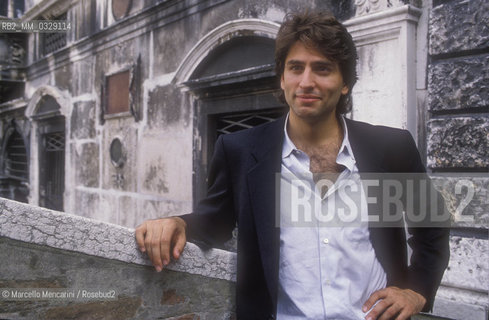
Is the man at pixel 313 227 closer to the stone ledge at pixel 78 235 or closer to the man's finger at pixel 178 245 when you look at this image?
the man's finger at pixel 178 245

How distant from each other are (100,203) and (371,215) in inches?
252

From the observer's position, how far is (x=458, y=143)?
122 inches

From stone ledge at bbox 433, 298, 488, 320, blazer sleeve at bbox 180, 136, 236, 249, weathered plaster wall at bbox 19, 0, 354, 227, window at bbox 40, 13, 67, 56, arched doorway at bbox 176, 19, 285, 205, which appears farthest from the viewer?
window at bbox 40, 13, 67, 56

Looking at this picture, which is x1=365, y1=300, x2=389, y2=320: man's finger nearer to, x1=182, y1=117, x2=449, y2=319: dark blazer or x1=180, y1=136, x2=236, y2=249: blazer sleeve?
x1=182, y1=117, x2=449, y2=319: dark blazer

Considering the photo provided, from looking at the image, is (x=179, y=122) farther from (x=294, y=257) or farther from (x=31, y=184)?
(x=31, y=184)

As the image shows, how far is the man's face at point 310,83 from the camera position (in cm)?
191

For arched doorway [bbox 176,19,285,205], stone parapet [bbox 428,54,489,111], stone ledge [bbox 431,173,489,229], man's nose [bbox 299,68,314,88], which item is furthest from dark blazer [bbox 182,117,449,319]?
arched doorway [bbox 176,19,285,205]

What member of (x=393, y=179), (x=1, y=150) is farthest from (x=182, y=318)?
(x=1, y=150)

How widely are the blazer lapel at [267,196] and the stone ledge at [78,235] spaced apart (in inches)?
16.5

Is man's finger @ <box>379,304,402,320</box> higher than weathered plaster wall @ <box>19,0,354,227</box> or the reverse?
the reverse

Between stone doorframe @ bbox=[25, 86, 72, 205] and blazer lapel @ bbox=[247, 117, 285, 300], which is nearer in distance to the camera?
blazer lapel @ bbox=[247, 117, 285, 300]

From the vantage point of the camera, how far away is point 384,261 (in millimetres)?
1820

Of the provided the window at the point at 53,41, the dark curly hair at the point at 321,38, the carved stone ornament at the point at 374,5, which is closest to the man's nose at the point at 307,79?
the dark curly hair at the point at 321,38

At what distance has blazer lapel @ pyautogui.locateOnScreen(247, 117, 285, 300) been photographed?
5.77 ft
